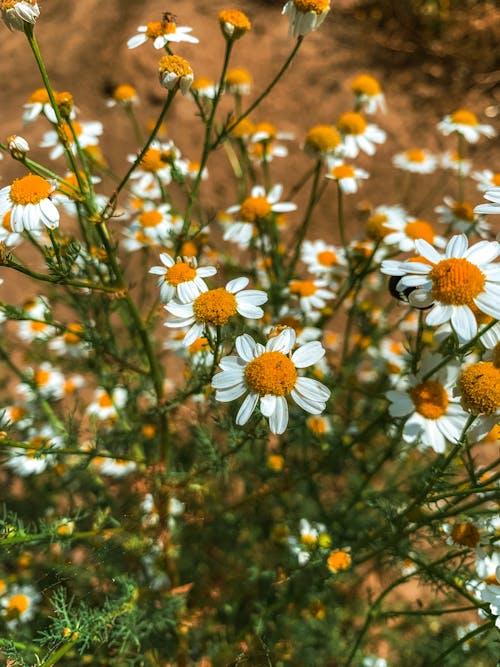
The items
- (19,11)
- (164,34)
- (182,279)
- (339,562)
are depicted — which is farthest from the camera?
(339,562)

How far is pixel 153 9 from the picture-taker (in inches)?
200

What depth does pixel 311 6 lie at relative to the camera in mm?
1468

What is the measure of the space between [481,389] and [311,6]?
3.83 ft

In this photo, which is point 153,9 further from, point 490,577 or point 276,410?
point 490,577

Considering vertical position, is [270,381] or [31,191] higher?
[31,191]

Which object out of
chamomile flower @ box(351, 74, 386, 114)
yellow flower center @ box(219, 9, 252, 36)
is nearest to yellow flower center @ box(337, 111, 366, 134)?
chamomile flower @ box(351, 74, 386, 114)

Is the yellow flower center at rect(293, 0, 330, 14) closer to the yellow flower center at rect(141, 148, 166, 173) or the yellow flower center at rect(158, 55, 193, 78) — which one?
the yellow flower center at rect(158, 55, 193, 78)

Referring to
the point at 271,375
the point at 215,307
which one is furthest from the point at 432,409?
the point at 215,307

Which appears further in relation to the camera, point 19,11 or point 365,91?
point 365,91

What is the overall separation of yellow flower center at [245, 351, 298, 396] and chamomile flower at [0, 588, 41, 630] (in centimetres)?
157

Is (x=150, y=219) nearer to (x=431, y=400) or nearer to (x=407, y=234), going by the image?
(x=407, y=234)

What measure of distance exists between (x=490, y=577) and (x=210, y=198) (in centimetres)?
353

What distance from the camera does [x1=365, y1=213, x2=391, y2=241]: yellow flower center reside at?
216 centimetres

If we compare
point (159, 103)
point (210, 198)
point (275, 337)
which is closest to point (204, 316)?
point (275, 337)
